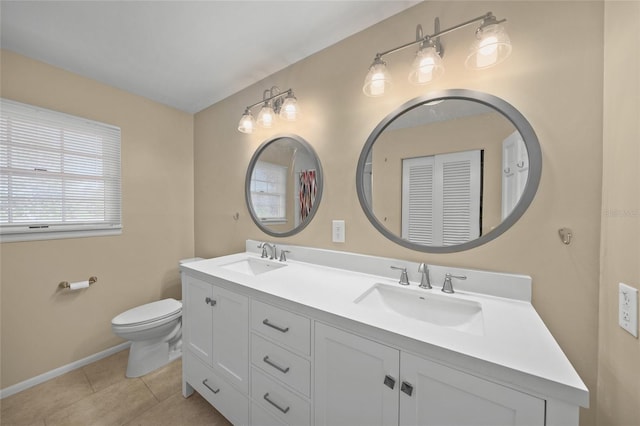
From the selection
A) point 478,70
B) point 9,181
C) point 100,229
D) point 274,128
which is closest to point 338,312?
point 478,70

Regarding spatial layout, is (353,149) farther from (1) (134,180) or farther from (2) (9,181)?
(2) (9,181)

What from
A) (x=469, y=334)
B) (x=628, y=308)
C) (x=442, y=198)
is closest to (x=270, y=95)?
(x=442, y=198)

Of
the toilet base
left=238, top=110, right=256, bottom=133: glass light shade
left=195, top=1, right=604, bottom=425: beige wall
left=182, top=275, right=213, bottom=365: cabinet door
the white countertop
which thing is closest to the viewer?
the white countertop

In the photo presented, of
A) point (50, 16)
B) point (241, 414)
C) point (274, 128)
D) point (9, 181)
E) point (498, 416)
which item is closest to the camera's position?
point (498, 416)

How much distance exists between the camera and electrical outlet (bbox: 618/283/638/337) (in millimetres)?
676

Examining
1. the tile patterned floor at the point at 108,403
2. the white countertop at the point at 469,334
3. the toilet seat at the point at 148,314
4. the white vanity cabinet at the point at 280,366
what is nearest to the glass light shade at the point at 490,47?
the white countertop at the point at 469,334

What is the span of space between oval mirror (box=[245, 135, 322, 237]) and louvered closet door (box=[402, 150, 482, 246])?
1.97ft

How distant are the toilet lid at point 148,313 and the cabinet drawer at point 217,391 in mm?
415

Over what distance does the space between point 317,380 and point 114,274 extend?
2.12 meters

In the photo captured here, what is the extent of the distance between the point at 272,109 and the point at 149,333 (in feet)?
6.26

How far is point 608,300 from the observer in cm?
81

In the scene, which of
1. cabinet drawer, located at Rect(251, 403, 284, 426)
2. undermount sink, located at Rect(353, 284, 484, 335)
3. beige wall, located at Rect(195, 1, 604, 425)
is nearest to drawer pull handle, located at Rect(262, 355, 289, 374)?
cabinet drawer, located at Rect(251, 403, 284, 426)

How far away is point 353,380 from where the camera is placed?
2.62 ft

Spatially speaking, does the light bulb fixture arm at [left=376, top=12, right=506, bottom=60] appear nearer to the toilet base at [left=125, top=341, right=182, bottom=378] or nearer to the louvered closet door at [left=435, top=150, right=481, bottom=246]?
the louvered closet door at [left=435, top=150, right=481, bottom=246]
